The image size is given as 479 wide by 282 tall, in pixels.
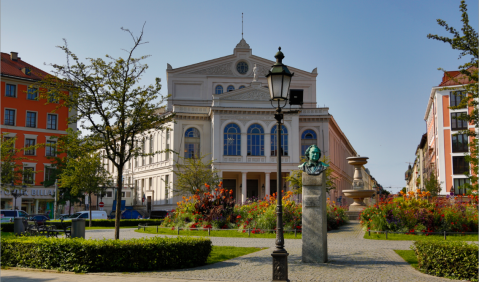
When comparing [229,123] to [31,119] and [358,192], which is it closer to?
[358,192]

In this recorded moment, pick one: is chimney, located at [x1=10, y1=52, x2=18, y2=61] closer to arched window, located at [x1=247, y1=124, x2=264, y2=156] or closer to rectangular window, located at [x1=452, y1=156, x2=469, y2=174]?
arched window, located at [x1=247, y1=124, x2=264, y2=156]

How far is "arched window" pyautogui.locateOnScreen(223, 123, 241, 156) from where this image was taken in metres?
51.2

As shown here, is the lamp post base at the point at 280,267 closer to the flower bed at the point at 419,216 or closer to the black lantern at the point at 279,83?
the black lantern at the point at 279,83

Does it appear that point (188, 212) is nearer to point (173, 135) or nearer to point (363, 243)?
point (363, 243)

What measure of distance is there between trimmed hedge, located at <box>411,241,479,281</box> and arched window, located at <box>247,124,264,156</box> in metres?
40.3

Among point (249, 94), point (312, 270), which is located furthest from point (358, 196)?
point (249, 94)

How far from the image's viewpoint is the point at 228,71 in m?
60.7

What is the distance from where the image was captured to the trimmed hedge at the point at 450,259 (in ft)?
32.5

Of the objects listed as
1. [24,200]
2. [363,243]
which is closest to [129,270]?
[363,243]

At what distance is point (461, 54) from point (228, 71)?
4981 cm

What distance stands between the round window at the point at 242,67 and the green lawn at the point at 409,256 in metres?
48.1

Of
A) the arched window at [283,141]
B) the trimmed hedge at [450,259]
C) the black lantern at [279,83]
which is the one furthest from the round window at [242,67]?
the trimmed hedge at [450,259]

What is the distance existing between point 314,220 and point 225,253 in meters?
3.67

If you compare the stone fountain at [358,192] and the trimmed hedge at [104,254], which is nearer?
the trimmed hedge at [104,254]
